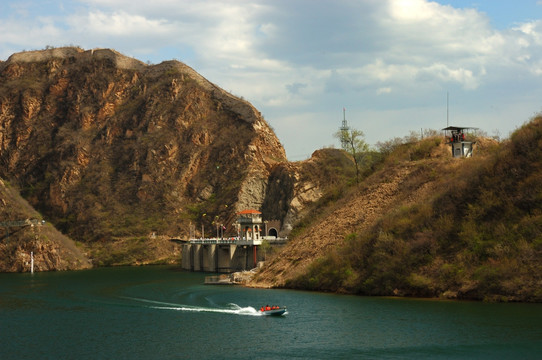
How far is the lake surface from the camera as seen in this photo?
4894 centimetres

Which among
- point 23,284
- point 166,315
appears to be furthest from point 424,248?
point 23,284

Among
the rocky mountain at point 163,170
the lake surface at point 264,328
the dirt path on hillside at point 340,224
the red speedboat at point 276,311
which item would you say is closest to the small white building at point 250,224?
the rocky mountain at point 163,170

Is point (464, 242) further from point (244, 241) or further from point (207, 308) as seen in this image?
point (244, 241)

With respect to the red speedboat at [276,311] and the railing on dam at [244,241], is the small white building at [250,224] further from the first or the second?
the red speedboat at [276,311]

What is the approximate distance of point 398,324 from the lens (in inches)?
2200

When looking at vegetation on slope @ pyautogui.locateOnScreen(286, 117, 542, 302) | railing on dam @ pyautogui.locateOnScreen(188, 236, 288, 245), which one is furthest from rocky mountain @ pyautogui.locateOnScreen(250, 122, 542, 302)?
railing on dam @ pyautogui.locateOnScreen(188, 236, 288, 245)

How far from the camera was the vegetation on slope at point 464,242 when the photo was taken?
64.1m

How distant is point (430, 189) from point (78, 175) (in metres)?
128

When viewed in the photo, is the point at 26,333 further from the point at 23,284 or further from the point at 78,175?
the point at 78,175

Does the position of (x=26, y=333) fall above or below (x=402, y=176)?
below

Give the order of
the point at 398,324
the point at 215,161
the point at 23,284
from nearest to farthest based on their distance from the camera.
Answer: the point at 398,324 < the point at 23,284 < the point at 215,161

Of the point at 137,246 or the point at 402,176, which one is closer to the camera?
the point at 402,176

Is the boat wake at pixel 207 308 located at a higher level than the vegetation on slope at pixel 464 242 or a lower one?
lower

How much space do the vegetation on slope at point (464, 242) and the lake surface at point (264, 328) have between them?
2690 mm
